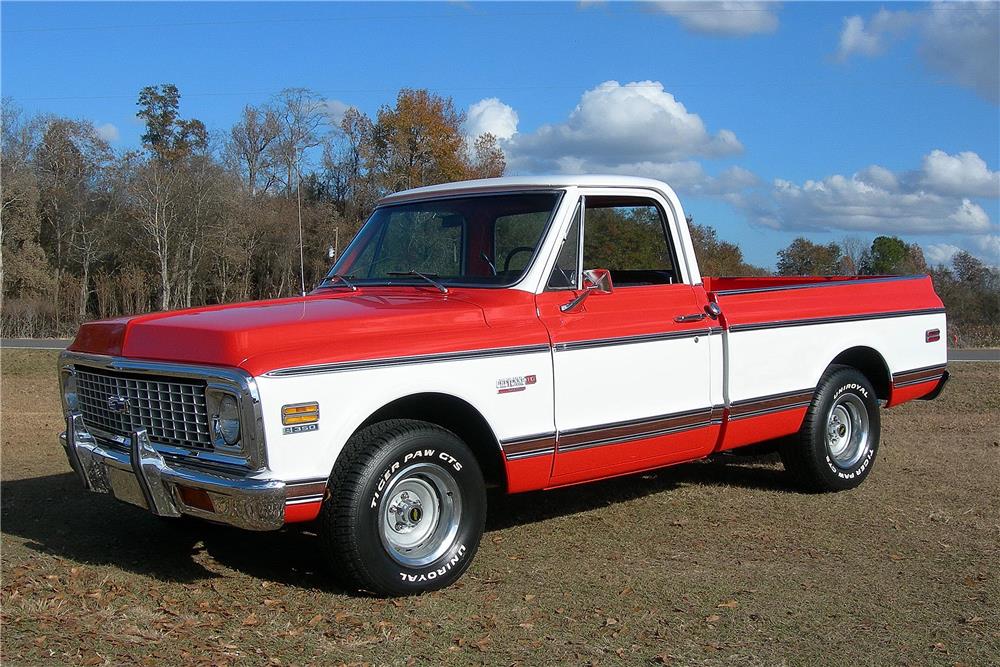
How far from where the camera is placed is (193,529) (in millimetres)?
6238

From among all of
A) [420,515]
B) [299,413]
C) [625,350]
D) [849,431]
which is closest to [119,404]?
[299,413]

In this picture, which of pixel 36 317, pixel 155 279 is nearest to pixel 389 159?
pixel 155 279

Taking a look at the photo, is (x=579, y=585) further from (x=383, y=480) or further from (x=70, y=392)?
(x=70, y=392)

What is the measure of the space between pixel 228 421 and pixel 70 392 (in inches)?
68.6

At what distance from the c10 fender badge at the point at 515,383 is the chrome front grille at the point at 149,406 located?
1.50m

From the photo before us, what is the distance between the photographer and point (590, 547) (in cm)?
584

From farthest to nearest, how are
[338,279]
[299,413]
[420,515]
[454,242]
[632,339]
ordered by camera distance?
[338,279], [454,242], [632,339], [420,515], [299,413]

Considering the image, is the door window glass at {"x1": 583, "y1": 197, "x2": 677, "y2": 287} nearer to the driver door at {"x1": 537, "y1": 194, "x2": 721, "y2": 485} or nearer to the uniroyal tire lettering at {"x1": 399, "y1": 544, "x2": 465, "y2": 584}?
the driver door at {"x1": 537, "y1": 194, "x2": 721, "y2": 485}

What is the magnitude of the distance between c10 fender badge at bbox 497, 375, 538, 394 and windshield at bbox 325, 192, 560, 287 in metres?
0.62

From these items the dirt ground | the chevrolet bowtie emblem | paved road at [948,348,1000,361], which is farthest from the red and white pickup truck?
paved road at [948,348,1000,361]

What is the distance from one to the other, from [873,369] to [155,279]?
43.4 m

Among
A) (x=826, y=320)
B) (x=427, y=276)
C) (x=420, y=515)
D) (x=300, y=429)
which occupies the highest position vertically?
(x=427, y=276)

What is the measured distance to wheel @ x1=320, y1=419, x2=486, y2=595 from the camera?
4.65m

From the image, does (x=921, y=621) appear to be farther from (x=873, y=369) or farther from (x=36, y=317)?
(x=36, y=317)
